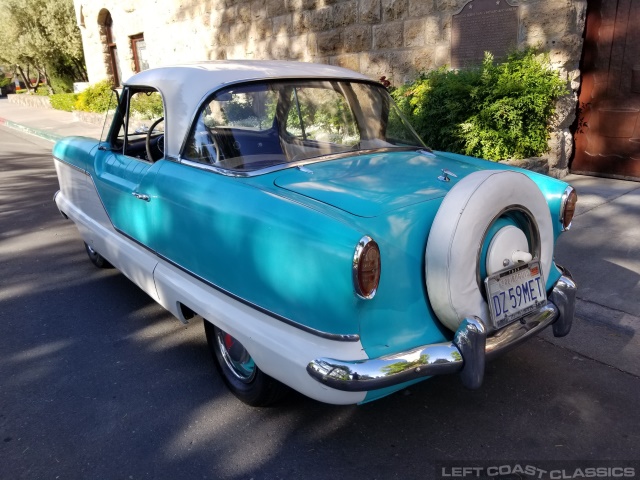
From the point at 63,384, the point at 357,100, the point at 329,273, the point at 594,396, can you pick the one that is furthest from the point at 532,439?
the point at 63,384

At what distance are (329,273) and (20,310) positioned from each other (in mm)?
2990

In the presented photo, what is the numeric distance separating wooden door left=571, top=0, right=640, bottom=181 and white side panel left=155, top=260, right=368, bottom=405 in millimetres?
5649

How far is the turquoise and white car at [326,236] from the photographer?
82.4 inches

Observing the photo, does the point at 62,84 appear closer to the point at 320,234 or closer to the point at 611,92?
the point at 611,92

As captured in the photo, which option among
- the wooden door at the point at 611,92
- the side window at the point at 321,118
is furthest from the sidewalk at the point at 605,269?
the side window at the point at 321,118

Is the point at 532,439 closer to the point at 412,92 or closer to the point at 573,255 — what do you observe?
the point at 573,255

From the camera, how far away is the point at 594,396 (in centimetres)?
276

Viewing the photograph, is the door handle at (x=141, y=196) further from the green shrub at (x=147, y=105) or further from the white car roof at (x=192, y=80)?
the green shrub at (x=147, y=105)

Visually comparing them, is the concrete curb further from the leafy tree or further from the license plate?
the license plate

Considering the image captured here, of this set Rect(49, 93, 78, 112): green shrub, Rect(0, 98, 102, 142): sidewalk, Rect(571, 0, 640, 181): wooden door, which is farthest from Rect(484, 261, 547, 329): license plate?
Rect(49, 93, 78, 112): green shrub

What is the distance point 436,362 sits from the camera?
2121mm

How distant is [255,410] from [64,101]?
19523 millimetres

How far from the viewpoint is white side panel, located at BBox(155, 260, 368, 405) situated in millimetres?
2090

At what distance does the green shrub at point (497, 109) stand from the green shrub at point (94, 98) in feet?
42.4
